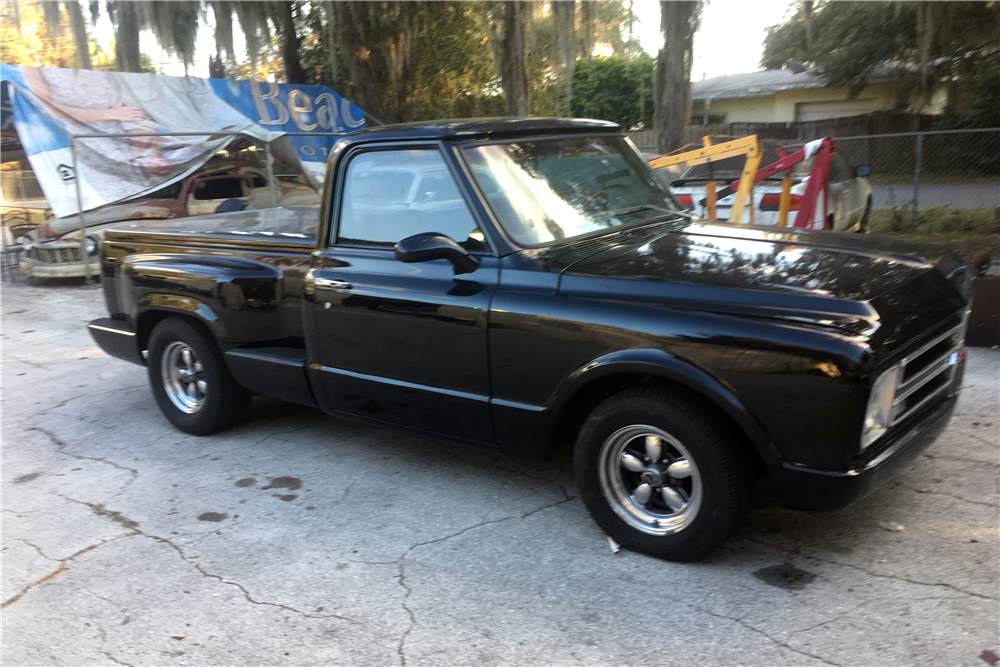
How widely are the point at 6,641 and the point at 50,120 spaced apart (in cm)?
1185

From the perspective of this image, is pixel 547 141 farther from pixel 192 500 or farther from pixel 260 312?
pixel 192 500

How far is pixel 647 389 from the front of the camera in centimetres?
324

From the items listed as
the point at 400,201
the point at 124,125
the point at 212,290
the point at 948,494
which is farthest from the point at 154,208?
the point at 948,494

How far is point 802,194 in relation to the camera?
337 inches

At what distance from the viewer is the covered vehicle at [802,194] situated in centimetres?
856

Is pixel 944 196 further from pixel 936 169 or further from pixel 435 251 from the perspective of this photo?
pixel 435 251

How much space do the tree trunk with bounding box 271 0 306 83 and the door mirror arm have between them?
635 inches

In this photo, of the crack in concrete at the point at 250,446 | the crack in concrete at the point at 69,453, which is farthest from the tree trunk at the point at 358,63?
the crack in concrete at the point at 250,446

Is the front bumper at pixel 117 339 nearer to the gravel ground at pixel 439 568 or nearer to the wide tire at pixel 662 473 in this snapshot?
the gravel ground at pixel 439 568

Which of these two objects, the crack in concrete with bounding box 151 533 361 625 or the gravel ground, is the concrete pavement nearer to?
the gravel ground

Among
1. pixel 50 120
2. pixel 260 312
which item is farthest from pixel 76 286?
pixel 260 312

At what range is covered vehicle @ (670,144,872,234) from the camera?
856cm

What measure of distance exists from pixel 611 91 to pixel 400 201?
96.4ft

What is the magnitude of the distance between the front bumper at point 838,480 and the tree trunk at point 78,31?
1787cm
